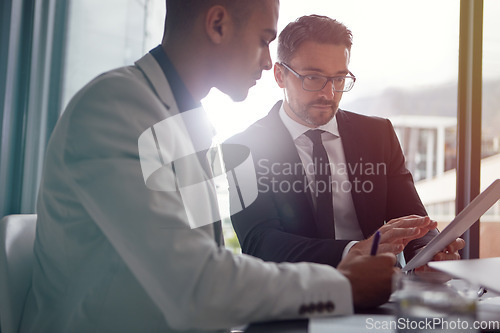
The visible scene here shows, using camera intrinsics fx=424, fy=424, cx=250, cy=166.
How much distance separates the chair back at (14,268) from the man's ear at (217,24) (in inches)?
26.2

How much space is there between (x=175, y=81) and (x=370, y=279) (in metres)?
0.68

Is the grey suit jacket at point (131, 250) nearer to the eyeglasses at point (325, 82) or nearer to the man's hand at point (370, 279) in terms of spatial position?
the man's hand at point (370, 279)

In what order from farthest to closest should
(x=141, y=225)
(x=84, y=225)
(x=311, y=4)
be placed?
(x=311, y=4)
(x=84, y=225)
(x=141, y=225)

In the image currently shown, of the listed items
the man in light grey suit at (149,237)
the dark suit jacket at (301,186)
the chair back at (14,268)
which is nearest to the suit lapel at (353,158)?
the dark suit jacket at (301,186)

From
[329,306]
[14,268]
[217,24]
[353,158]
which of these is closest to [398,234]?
[329,306]

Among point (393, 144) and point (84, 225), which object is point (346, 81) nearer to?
point (393, 144)

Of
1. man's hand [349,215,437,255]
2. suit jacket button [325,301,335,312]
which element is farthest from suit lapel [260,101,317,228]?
suit jacket button [325,301,335,312]

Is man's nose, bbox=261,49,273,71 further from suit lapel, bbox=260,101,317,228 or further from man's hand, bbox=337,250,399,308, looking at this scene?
man's hand, bbox=337,250,399,308

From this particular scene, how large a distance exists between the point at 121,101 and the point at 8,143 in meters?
1.11

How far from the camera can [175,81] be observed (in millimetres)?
1106

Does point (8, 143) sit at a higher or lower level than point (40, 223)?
higher

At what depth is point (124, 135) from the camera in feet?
2.48

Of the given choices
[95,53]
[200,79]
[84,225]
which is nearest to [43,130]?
[95,53]

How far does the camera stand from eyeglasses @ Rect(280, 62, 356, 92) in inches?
70.4
